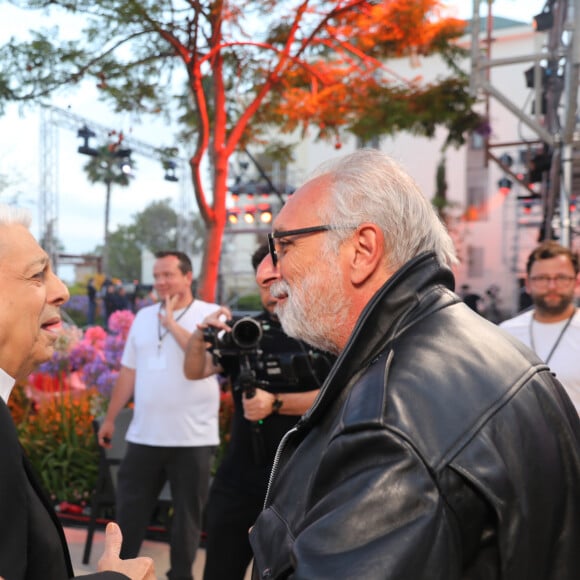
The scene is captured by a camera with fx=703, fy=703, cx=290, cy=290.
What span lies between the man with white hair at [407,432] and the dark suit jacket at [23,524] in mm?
506

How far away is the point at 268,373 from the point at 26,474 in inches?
71.0

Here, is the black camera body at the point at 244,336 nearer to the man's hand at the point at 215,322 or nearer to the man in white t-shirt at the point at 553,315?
the man's hand at the point at 215,322

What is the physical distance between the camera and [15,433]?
148cm

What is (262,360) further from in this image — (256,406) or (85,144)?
(85,144)

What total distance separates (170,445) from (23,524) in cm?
281

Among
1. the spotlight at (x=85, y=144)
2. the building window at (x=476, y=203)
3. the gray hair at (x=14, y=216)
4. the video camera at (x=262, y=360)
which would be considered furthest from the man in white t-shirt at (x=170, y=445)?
the building window at (x=476, y=203)

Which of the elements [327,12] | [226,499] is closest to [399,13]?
[327,12]

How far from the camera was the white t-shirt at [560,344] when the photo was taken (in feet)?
11.9

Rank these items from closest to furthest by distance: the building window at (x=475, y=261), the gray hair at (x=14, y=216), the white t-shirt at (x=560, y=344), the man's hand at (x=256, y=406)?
the gray hair at (x=14, y=216) → the man's hand at (x=256, y=406) → the white t-shirt at (x=560, y=344) → the building window at (x=475, y=261)

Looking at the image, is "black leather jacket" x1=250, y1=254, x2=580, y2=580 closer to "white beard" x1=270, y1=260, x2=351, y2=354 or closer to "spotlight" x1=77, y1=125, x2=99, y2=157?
"white beard" x1=270, y1=260, x2=351, y2=354

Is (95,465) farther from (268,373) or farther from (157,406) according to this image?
(268,373)

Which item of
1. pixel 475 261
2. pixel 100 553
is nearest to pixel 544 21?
pixel 100 553

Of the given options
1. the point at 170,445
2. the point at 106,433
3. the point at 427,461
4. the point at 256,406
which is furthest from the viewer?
the point at 106,433

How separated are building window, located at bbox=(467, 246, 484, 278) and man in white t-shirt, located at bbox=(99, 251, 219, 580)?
3347 cm
